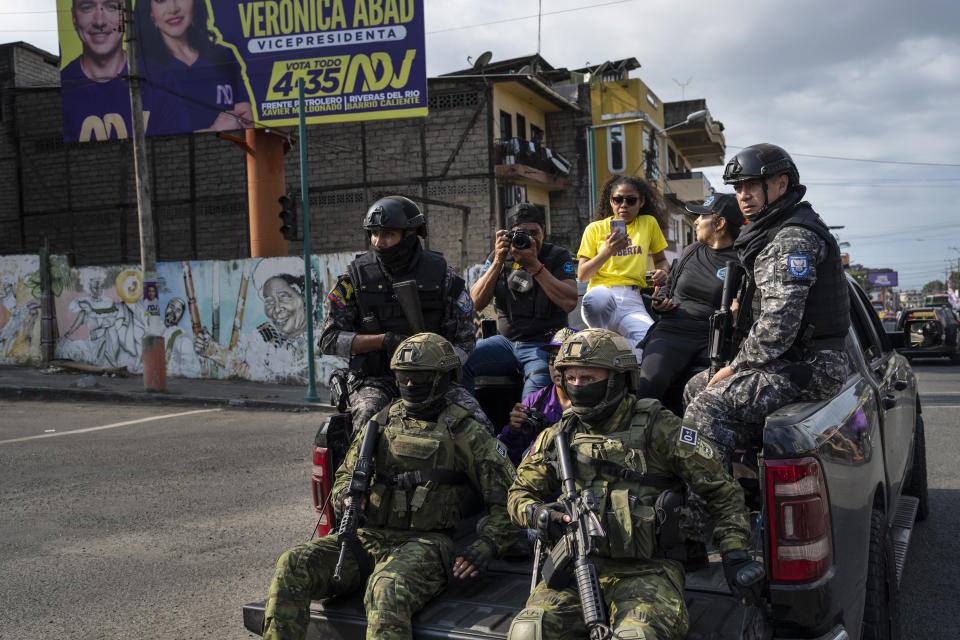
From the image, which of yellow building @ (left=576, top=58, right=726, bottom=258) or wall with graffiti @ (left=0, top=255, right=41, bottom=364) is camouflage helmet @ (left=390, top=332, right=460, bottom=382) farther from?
yellow building @ (left=576, top=58, right=726, bottom=258)

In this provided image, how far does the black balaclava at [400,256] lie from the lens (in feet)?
13.3

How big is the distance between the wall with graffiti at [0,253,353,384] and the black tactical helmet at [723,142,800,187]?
37.8 ft

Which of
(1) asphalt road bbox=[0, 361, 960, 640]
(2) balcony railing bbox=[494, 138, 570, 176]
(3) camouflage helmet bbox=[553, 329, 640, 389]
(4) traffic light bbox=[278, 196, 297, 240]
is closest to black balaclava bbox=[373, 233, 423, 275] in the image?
(3) camouflage helmet bbox=[553, 329, 640, 389]

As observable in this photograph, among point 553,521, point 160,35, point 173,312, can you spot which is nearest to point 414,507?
point 553,521

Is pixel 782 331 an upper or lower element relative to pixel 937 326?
upper

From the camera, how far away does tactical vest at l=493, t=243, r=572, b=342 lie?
4480mm

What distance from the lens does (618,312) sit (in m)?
4.80

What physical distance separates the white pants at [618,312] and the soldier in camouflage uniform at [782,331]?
4.32ft

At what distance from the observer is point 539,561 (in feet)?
9.33

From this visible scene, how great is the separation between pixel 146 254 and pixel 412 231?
1161 cm

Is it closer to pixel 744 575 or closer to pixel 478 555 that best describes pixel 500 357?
pixel 478 555

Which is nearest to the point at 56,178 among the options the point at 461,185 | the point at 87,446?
the point at 461,185

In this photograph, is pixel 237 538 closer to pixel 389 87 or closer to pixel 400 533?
pixel 400 533

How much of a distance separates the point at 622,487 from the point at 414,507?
86 centimetres
